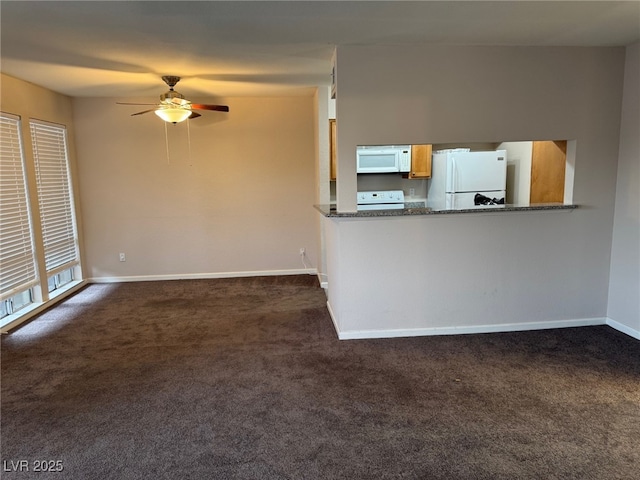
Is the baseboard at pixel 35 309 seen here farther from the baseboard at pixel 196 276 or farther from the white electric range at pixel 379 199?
the white electric range at pixel 379 199

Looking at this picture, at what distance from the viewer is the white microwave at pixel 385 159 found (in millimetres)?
5449

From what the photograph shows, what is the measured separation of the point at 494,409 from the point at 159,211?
4680 mm

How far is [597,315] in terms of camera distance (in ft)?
12.1

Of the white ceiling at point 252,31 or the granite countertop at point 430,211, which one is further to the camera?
the granite countertop at point 430,211

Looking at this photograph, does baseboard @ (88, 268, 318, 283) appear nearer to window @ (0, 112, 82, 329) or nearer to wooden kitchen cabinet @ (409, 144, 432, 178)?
window @ (0, 112, 82, 329)

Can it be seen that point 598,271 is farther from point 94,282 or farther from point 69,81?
point 94,282

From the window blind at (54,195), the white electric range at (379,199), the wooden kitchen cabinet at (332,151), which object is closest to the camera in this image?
the window blind at (54,195)

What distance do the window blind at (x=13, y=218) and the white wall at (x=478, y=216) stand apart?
125 inches

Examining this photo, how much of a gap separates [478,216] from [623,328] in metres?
1.62

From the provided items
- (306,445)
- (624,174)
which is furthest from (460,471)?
(624,174)

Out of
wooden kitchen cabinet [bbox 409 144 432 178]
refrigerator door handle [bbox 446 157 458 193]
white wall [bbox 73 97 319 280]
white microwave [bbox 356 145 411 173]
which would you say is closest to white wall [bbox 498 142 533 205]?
refrigerator door handle [bbox 446 157 458 193]

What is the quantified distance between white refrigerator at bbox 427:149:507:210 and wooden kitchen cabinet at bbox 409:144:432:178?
0.39 m

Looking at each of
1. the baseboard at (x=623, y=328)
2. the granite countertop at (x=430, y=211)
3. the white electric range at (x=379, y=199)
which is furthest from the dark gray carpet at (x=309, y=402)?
the white electric range at (x=379, y=199)

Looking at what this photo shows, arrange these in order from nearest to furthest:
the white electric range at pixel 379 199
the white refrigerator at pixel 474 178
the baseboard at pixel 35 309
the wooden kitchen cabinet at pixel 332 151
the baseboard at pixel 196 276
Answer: the baseboard at pixel 35 309, the white refrigerator at pixel 474 178, the wooden kitchen cabinet at pixel 332 151, the baseboard at pixel 196 276, the white electric range at pixel 379 199
